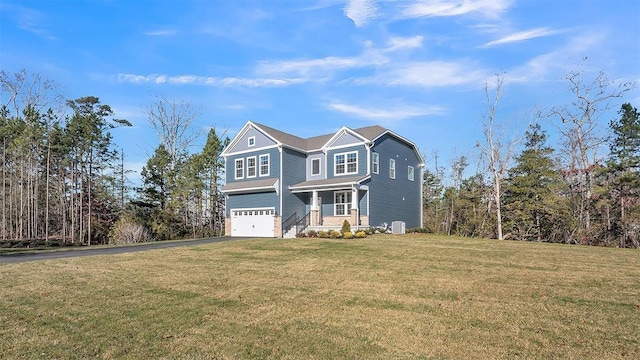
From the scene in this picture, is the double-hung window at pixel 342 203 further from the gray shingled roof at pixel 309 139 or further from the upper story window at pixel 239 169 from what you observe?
the upper story window at pixel 239 169

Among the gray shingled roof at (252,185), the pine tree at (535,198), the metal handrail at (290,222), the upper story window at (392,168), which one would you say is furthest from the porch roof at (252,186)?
the pine tree at (535,198)

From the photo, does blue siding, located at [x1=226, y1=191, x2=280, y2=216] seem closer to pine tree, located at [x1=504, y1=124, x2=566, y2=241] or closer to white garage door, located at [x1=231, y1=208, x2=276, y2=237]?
→ white garage door, located at [x1=231, y1=208, x2=276, y2=237]

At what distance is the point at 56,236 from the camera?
28.8 meters

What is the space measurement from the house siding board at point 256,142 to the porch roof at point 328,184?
11.5ft

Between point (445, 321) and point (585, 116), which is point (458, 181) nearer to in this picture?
point (585, 116)

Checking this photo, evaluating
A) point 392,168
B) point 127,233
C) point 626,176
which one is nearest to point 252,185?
point 127,233

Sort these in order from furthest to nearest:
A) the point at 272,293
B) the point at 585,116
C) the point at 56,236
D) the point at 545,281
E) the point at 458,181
Result: the point at 458,181 → the point at 56,236 → the point at 585,116 → the point at 545,281 → the point at 272,293

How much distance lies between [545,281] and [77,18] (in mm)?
17156

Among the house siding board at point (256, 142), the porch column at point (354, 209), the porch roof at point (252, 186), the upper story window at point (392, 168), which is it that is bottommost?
the porch column at point (354, 209)

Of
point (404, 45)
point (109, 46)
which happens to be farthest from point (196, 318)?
point (109, 46)

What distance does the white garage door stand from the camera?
24.1 meters

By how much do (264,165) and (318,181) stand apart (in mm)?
4177

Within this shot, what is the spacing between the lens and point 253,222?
25062 millimetres

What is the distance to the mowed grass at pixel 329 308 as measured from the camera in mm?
4871
